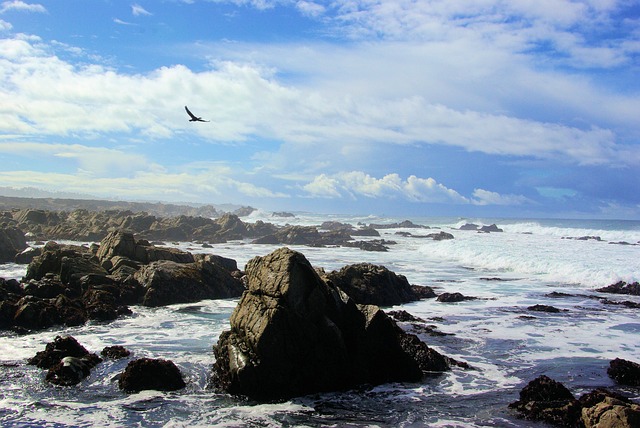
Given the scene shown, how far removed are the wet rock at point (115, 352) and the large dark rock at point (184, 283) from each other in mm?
7465

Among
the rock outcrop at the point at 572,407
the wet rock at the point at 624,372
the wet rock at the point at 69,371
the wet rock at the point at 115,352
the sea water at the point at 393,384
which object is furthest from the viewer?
the wet rock at the point at 115,352

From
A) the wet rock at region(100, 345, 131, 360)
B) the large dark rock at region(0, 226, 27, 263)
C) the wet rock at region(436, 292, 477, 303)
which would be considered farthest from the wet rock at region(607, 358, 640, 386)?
the large dark rock at region(0, 226, 27, 263)

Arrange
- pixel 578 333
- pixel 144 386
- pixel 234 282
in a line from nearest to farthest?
pixel 144 386
pixel 578 333
pixel 234 282

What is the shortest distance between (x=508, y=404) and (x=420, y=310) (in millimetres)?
11092

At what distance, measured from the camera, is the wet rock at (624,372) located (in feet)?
39.9

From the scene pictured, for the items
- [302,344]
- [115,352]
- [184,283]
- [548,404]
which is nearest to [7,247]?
[184,283]

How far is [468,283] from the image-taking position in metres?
30.4

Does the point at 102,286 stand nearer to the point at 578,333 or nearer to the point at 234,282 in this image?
the point at 234,282

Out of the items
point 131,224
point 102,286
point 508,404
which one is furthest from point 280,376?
point 131,224

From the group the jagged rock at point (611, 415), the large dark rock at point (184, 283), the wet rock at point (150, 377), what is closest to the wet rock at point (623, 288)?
the large dark rock at point (184, 283)

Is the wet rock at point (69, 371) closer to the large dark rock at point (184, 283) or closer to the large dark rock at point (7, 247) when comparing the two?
the large dark rock at point (184, 283)

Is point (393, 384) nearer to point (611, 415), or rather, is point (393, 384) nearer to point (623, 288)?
point (611, 415)

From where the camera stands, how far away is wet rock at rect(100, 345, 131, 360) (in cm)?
1363

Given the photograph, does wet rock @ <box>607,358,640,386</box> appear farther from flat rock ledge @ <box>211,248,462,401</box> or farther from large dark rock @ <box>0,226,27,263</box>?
large dark rock @ <box>0,226,27,263</box>
